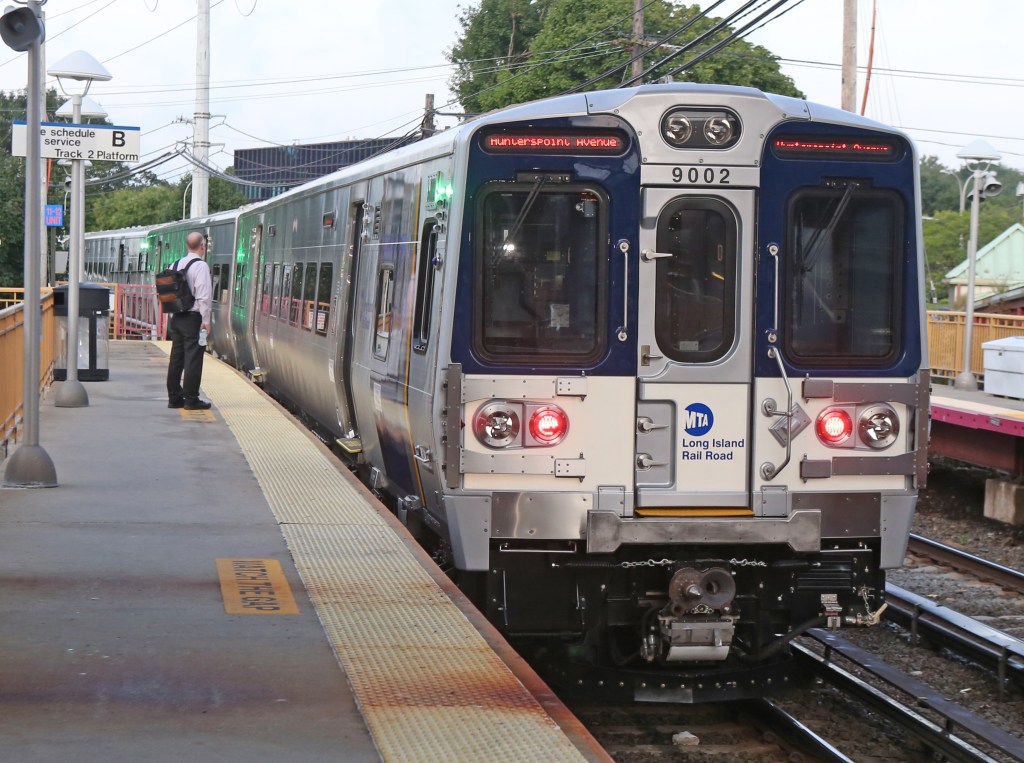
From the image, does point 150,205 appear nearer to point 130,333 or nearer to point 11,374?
point 130,333

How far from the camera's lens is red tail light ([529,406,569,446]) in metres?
7.03

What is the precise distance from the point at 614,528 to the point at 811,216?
1.91 m

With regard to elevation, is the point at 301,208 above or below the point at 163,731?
above

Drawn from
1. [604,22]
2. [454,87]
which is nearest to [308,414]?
[604,22]

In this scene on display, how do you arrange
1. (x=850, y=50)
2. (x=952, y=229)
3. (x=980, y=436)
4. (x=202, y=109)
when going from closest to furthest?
(x=980, y=436) → (x=850, y=50) → (x=202, y=109) → (x=952, y=229)

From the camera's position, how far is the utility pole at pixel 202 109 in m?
41.4

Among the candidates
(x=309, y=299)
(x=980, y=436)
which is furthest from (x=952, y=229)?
(x=309, y=299)

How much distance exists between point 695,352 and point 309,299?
7.81 meters

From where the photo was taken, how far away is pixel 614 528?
6949mm

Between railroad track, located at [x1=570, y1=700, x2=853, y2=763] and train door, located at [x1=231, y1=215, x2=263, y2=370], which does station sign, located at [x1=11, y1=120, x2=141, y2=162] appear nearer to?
train door, located at [x1=231, y1=215, x2=263, y2=370]

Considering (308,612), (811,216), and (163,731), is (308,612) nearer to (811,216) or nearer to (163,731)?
(163,731)

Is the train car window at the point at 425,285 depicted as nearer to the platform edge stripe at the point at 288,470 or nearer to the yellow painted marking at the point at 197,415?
the platform edge stripe at the point at 288,470

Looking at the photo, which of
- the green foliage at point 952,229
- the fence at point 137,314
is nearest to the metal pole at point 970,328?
the fence at point 137,314

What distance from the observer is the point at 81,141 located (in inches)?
562
